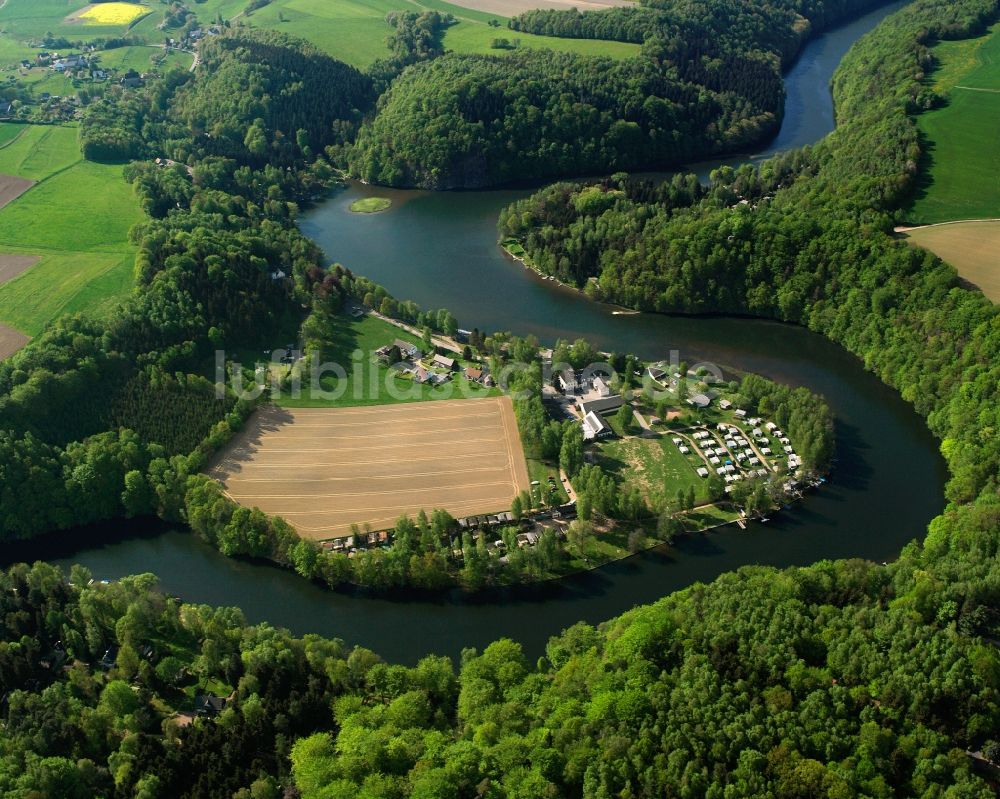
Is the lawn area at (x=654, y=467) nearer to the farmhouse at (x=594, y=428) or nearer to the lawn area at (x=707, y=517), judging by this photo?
the farmhouse at (x=594, y=428)

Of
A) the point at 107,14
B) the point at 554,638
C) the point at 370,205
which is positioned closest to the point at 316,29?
the point at 107,14

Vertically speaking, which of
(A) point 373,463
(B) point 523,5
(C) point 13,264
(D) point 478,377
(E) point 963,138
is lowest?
(A) point 373,463

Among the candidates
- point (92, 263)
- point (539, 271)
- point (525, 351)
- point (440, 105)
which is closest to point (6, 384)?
point (92, 263)

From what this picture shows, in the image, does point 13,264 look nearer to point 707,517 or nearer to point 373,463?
point 373,463

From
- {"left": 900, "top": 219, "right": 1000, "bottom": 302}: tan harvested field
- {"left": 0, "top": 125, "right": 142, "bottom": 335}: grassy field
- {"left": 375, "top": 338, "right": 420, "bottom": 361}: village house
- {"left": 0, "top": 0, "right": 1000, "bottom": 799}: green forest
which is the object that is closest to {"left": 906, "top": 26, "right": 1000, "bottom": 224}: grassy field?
{"left": 900, "top": 219, "right": 1000, "bottom": 302}: tan harvested field

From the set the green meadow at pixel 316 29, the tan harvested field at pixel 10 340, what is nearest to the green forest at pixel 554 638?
the tan harvested field at pixel 10 340
